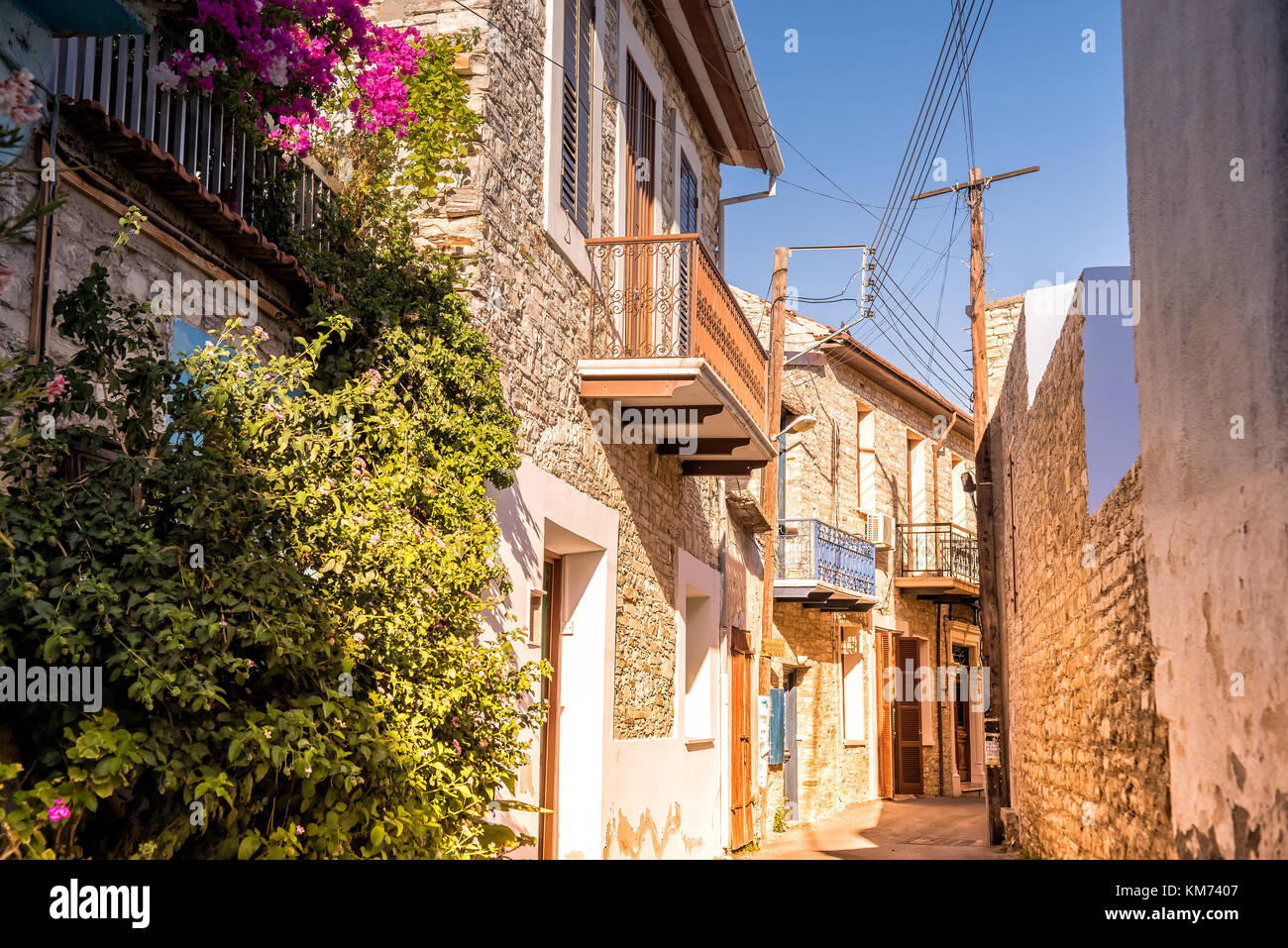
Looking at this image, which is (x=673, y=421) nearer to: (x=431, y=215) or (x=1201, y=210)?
(x=431, y=215)

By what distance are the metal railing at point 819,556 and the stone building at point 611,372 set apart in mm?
5205

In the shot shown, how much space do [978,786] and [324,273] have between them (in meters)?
19.9

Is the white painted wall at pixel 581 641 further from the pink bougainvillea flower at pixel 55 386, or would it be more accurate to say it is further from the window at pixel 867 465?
the window at pixel 867 465

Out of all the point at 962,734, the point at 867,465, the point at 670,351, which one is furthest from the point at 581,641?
the point at 962,734

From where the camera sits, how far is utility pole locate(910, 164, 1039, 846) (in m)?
12.7

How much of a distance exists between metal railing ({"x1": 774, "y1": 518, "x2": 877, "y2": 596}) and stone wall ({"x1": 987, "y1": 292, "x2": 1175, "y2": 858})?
4968mm

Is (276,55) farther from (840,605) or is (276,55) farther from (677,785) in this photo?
(840,605)

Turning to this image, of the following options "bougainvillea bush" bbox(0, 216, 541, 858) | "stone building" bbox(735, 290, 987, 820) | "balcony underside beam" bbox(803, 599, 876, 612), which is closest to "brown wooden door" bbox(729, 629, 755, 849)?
"stone building" bbox(735, 290, 987, 820)

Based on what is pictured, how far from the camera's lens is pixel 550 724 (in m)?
7.57

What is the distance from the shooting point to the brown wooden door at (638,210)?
8.42m

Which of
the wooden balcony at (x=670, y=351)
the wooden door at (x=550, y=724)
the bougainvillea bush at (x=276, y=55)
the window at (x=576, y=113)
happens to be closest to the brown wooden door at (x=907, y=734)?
the wooden balcony at (x=670, y=351)

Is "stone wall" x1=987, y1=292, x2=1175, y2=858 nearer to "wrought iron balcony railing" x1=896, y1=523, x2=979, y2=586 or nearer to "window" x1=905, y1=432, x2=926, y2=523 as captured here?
"wrought iron balcony railing" x1=896, y1=523, x2=979, y2=586

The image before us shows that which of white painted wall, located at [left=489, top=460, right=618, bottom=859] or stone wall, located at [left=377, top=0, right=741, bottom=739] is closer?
stone wall, located at [left=377, top=0, right=741, bottom=739]
